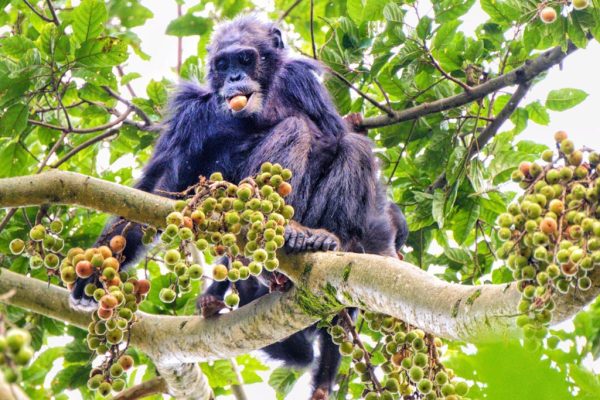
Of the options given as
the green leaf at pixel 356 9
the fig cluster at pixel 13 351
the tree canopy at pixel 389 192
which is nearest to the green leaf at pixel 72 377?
the tree canopy at pixel 389 192

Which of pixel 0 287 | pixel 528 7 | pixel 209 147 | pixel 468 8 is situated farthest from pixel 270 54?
pixel 0 287

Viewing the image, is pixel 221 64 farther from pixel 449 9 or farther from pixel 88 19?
pixel 449 9

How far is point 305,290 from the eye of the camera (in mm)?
3736

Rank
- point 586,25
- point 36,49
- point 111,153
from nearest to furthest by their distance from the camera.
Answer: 1. point 586,25
2. point 36,49
3. point 111,153

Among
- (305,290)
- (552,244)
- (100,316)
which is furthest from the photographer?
(305,290)

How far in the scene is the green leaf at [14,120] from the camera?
16.0ft

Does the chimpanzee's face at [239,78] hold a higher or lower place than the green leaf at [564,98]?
higher

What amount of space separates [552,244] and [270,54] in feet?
13.2

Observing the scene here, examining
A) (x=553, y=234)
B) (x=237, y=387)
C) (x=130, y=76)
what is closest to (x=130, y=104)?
(x=130, y=76)

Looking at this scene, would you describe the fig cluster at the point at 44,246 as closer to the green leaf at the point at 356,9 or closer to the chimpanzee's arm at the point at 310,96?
the chimpanzee's arm at the point at 310,96

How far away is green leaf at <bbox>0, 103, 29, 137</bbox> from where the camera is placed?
4.87 metres

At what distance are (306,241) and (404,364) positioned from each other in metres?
0.84

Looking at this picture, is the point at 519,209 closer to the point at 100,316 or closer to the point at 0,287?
the point at 100,316

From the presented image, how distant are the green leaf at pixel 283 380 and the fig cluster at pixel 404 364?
1741 mm
